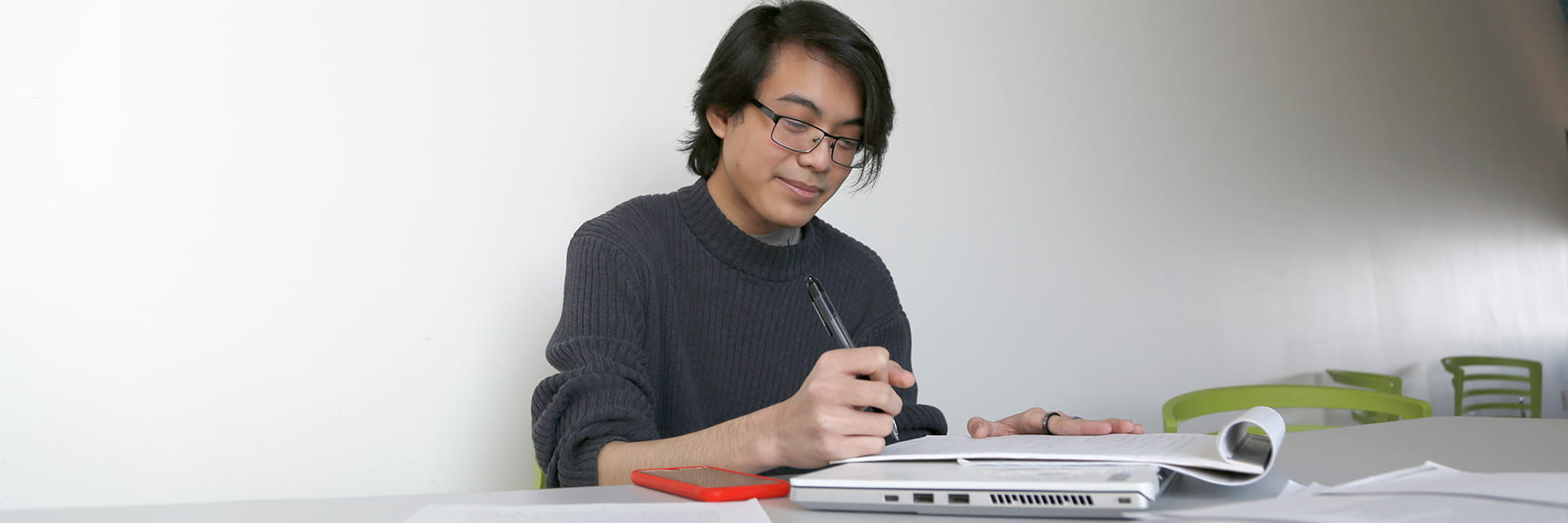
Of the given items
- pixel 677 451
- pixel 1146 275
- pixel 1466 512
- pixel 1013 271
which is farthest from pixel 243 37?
pixel 1146 275

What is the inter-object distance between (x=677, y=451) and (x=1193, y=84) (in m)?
2.63

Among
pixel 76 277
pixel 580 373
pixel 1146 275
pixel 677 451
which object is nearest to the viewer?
pixel 677 451

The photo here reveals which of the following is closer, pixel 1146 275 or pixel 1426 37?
pixel 1146 275

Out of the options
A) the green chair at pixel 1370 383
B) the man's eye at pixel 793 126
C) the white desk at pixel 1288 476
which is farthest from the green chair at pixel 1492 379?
the man's eye at pixel 793 126

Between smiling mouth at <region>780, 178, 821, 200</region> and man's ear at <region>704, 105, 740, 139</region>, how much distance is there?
5.6 inches

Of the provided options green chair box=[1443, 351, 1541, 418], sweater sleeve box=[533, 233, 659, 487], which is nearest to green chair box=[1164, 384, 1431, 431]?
sweater sleeve box=[533, 233, 659, 487]

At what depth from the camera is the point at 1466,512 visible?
0.57 meters

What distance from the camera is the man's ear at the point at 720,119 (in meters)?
1.49

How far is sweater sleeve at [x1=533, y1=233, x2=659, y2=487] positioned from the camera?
3.43 feet

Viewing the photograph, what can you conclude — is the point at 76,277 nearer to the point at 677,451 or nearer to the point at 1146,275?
the point at 677,451

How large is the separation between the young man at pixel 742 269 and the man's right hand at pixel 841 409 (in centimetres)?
27

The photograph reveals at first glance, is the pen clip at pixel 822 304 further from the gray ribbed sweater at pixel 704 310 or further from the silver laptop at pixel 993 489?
the silver laptop at pixel 993 489

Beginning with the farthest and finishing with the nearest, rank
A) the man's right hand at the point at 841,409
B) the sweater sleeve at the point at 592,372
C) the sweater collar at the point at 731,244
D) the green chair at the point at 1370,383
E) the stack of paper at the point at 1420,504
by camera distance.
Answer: the green chair at the point at 1370,383
the sweater collar at the point at 731,244
the sweater sleeve at the point at 592,372
the man's right hand at the point at 841,409
the stack of paper at the point at 1420,504

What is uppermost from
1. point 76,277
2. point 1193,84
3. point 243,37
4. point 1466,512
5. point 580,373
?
point 1193,84
